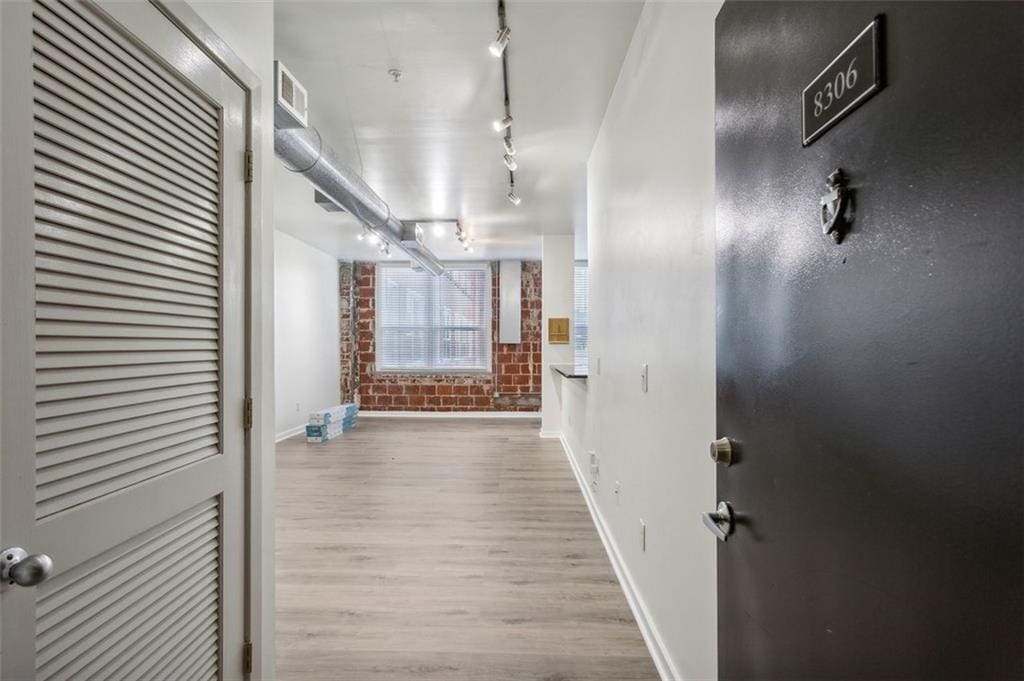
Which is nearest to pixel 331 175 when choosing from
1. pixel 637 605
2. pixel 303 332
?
pixel 637 605

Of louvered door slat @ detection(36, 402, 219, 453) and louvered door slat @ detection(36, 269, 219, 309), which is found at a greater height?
louvered door slat @ detection(36, 269, 219, 309)

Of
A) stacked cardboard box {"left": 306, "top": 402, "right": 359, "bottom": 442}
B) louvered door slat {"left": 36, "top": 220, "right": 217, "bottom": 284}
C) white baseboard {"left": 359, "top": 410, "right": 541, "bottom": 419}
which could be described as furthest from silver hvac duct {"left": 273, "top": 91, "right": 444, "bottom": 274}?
white baseboard {"left": 359, "top": 410, "right": 541, "bottom": 419}

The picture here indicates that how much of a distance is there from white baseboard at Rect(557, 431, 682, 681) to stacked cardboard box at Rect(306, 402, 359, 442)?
3935mm

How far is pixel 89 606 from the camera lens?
3.39 ft

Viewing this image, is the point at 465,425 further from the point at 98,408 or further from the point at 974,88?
the point at 974,88

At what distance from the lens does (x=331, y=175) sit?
2.83m

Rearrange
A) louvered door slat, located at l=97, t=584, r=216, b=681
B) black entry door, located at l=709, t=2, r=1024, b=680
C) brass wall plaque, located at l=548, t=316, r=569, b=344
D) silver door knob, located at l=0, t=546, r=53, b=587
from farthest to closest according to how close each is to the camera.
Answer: brass wall plaque, located at l=548, t=316, r=569, b=344 → louvered door slat, located at l=97, t=584, r=216, b=681 → silver door knob, located at l=0, t=546, r=53, b=587 → black entry door, located at l=709, t=2, r=1024, b=680

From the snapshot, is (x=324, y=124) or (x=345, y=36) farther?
(x=324, y=124)

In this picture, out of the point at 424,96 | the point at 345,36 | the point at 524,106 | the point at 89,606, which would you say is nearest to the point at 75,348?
the point at 89,606

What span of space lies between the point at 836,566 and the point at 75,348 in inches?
56.9

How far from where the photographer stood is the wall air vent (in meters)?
1.94

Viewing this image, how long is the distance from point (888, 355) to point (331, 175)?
2.92 meters

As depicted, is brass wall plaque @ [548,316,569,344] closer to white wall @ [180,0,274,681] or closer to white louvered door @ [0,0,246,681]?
white wall @ [180,0,274,681]

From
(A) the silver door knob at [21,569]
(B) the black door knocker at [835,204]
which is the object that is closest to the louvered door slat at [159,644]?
(A) the silver door knob at [21,569]
